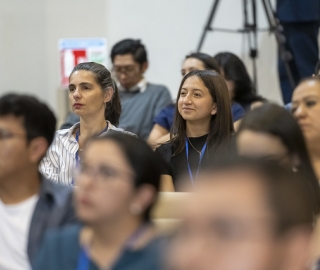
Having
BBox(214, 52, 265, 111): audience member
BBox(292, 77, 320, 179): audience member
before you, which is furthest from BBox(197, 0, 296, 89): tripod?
BBox(292, 77, 320, 179): audience member

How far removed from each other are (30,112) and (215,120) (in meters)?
1.19

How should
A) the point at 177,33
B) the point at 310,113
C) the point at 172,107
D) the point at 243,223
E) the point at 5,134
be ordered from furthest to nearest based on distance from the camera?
the point at 177,33 < the point at 172,107 < the point at 310,113 < the point at 5,134 < the point at 243,223

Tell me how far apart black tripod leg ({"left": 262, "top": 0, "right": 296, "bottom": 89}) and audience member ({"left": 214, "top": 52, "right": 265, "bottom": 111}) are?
33cm

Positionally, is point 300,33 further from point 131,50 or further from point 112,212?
A: point 112,212

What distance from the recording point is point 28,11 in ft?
15.3

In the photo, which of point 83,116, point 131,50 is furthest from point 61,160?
point 131,50

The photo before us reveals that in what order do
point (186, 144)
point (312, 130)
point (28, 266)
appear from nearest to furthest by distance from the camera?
point (28, 266), point (312, 130), point (186, 144)

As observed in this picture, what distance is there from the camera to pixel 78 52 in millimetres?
4348

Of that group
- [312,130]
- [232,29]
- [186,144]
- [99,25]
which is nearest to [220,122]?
[186,144]

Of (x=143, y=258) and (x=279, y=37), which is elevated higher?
(x=279, y=37)

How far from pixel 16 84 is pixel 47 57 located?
32 centimetres

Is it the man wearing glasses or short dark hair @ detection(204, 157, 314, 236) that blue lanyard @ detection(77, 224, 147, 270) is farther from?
the man wearing glasses

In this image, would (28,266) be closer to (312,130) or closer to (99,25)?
(312,130)

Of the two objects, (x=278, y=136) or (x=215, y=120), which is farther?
(x=215, y=120)
